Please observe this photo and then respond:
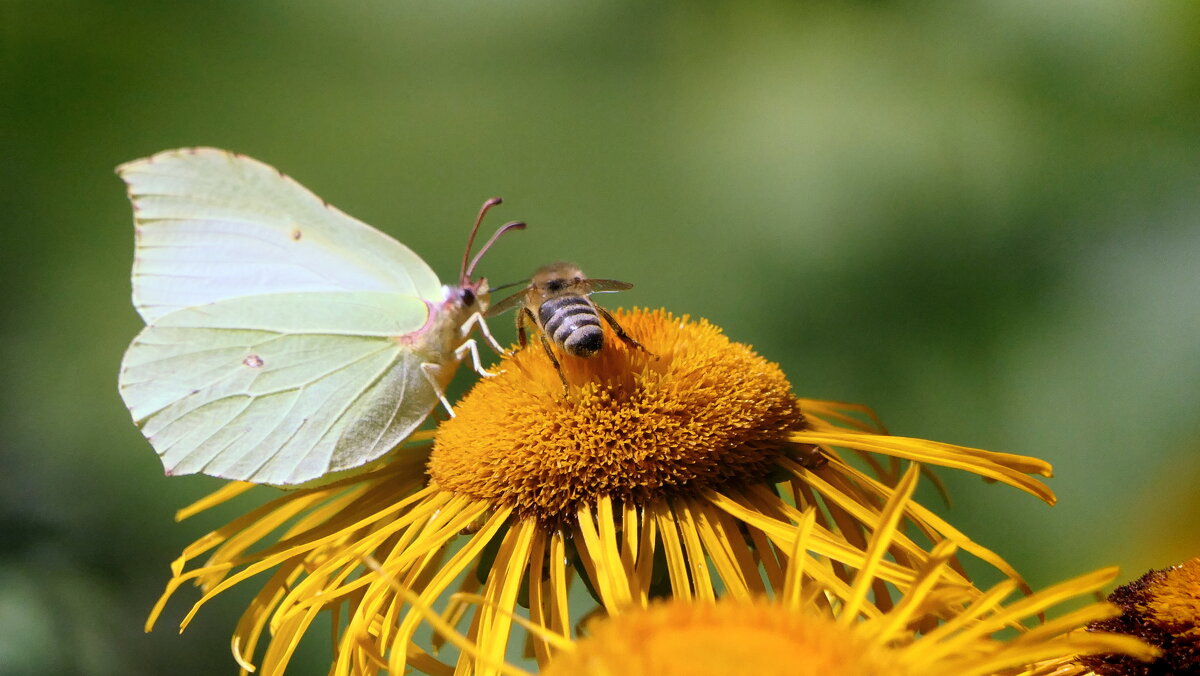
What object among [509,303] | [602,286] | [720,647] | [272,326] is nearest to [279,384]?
[272,326]

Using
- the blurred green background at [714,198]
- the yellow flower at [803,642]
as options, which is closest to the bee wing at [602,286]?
the yellow flower at [803,642]

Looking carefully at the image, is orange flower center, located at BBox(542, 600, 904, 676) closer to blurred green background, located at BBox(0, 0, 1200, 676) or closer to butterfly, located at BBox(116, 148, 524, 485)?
butterfly, located at BBox(116, 148, 524, 485)

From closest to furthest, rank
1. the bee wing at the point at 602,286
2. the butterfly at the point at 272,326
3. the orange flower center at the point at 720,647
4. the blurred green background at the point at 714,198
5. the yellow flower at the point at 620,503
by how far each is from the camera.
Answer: the orange flower center at the point at 720,647
the yellow flower at the point at 620,503
the bee wing at the point at 602,286
the butterfly at the point at 272,326
the blurred green background at the point at 714,198

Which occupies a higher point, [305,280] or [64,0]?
[64,0]

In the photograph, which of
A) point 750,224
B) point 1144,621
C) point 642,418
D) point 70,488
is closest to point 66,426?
point 70,488

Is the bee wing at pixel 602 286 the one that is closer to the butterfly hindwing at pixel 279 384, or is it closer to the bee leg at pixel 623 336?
the bee leg at pixel 623 336

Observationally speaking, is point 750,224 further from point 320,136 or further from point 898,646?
point 898,646
